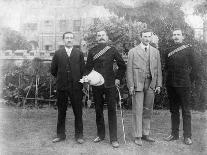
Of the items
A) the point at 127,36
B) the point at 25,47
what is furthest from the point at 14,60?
the point at 25,47

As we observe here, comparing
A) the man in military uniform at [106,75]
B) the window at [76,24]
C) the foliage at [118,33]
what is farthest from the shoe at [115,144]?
the window at [76,24]

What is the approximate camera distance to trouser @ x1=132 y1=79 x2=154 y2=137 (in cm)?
582

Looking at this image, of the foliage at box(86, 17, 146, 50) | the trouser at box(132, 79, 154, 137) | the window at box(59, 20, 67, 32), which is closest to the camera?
the trouser at box(132, 79, 154, 137)

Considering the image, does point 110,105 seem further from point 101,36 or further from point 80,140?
point 101,36

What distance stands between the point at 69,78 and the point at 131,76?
109cm

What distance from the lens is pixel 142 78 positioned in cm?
576

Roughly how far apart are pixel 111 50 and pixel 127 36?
5353mm

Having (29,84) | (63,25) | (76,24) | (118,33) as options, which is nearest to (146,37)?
(118,33)

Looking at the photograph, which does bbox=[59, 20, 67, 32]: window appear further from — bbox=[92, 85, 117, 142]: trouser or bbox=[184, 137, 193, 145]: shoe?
bbox=[184, 137, 193, 145]: shoe

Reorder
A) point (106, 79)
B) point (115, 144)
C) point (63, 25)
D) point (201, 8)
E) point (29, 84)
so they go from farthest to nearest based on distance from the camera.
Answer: point (63, 25)
point (201, 8)
point (29, 84)
point (106, 79)
point (115, 144)

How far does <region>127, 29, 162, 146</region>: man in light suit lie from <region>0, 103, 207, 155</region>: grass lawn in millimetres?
388

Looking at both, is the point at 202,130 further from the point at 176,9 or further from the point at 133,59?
the point at 176,9

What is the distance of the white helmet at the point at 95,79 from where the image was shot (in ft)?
18.6

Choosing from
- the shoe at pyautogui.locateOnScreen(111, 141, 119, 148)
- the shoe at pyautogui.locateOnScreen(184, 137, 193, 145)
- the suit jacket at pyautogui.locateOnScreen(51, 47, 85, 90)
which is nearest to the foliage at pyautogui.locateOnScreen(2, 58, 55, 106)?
the suit jacket at pyautogui.locateOnScreen(51, 47, 85, 90)
